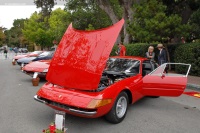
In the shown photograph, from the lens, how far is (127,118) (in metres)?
4.51

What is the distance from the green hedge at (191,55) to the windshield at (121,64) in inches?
216

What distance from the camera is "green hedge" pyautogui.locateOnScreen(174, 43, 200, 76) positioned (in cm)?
980

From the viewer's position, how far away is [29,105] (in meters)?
5.41

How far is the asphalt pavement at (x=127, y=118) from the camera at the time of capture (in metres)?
3.93

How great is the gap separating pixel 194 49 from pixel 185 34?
Result: 2.77ft

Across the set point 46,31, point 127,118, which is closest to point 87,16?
point 46,31

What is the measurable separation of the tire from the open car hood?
22.4 inches

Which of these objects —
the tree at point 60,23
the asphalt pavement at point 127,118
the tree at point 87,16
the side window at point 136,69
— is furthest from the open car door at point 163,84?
the tree at point 60,23

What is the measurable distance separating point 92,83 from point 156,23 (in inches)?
263

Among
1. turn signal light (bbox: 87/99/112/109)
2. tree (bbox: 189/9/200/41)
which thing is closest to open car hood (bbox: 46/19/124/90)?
turn signal light (bbox: 87/99/112/109)

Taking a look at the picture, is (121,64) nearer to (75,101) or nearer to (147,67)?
(147,67)

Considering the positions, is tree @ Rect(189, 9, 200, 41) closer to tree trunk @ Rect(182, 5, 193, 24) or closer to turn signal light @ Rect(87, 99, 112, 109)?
tree trunk @ Rect(182, 5, 193, 24)

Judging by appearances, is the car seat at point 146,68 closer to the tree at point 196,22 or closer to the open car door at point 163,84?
the open car door at point 163,84

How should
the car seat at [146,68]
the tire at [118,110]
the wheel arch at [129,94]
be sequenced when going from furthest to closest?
the car seat at [146,68]
the wheel arch at [129,94]
the tire at [118,110]
